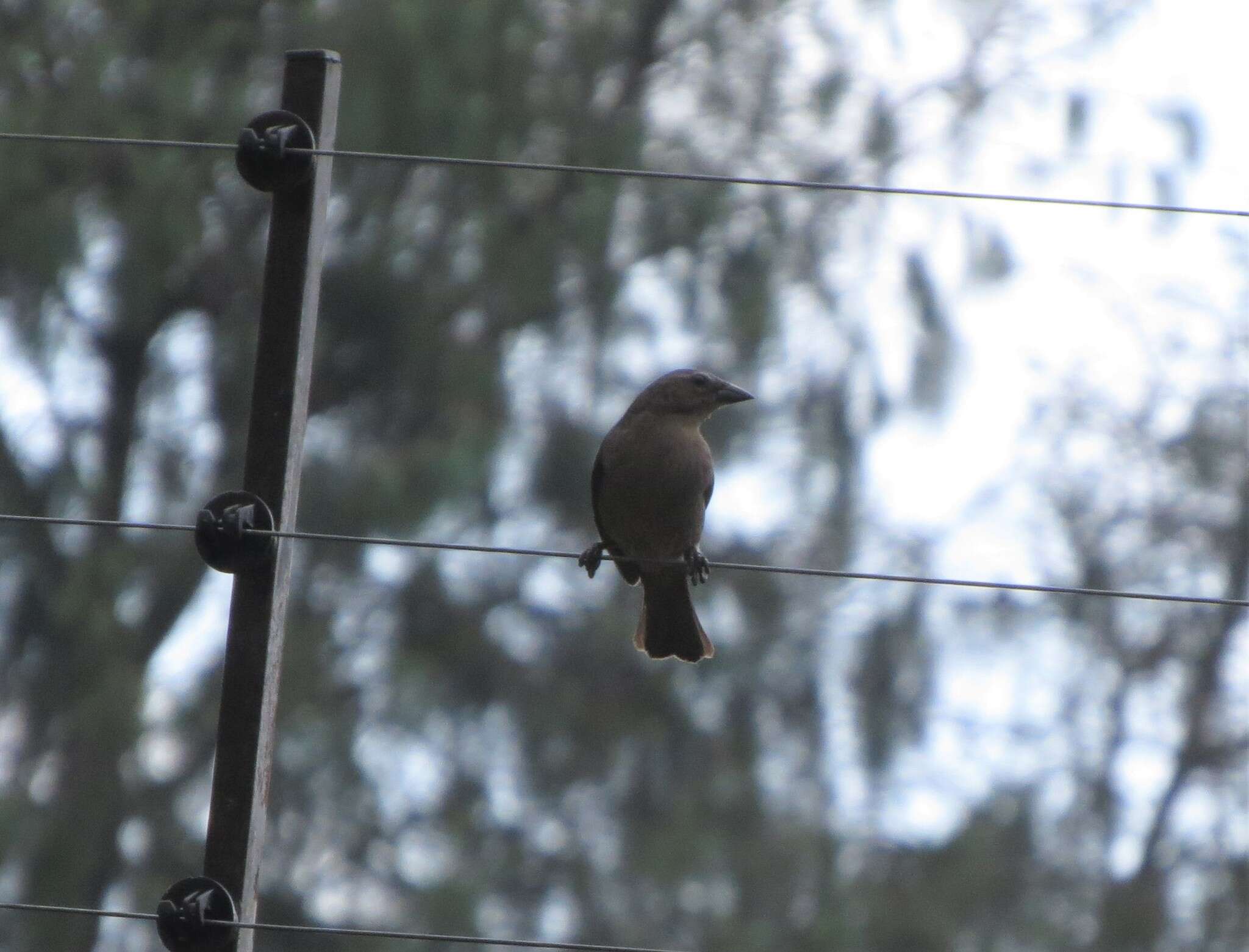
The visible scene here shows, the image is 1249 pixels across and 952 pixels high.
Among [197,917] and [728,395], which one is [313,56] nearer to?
[197,917]

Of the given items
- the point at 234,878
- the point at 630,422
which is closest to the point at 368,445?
the point at 630,422

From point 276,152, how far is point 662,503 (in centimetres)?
193

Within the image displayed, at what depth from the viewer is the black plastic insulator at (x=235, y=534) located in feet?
10.8

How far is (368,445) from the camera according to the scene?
36.4 feet

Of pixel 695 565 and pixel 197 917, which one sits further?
pixel 695 565

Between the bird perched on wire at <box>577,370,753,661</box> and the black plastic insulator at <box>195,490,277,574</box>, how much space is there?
1.86 metres

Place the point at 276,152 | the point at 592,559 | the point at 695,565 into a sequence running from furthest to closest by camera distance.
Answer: the point at 695,565, the point at 592,559, the point at 276,152

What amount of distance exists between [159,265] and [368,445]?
1.51 metres

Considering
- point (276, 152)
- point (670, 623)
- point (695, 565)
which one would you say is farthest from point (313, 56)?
point (670, 623)

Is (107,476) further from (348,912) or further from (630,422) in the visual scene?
(630,422)

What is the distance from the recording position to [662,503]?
514 centimetres

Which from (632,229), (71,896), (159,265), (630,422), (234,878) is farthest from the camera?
(632,229)

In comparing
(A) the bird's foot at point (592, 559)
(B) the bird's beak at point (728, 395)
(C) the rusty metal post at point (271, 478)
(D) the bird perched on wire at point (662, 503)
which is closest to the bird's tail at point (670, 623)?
(D) the bird perched on wire at point (662, 503)

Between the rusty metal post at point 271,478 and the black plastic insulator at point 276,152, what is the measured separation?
0.02 metres
